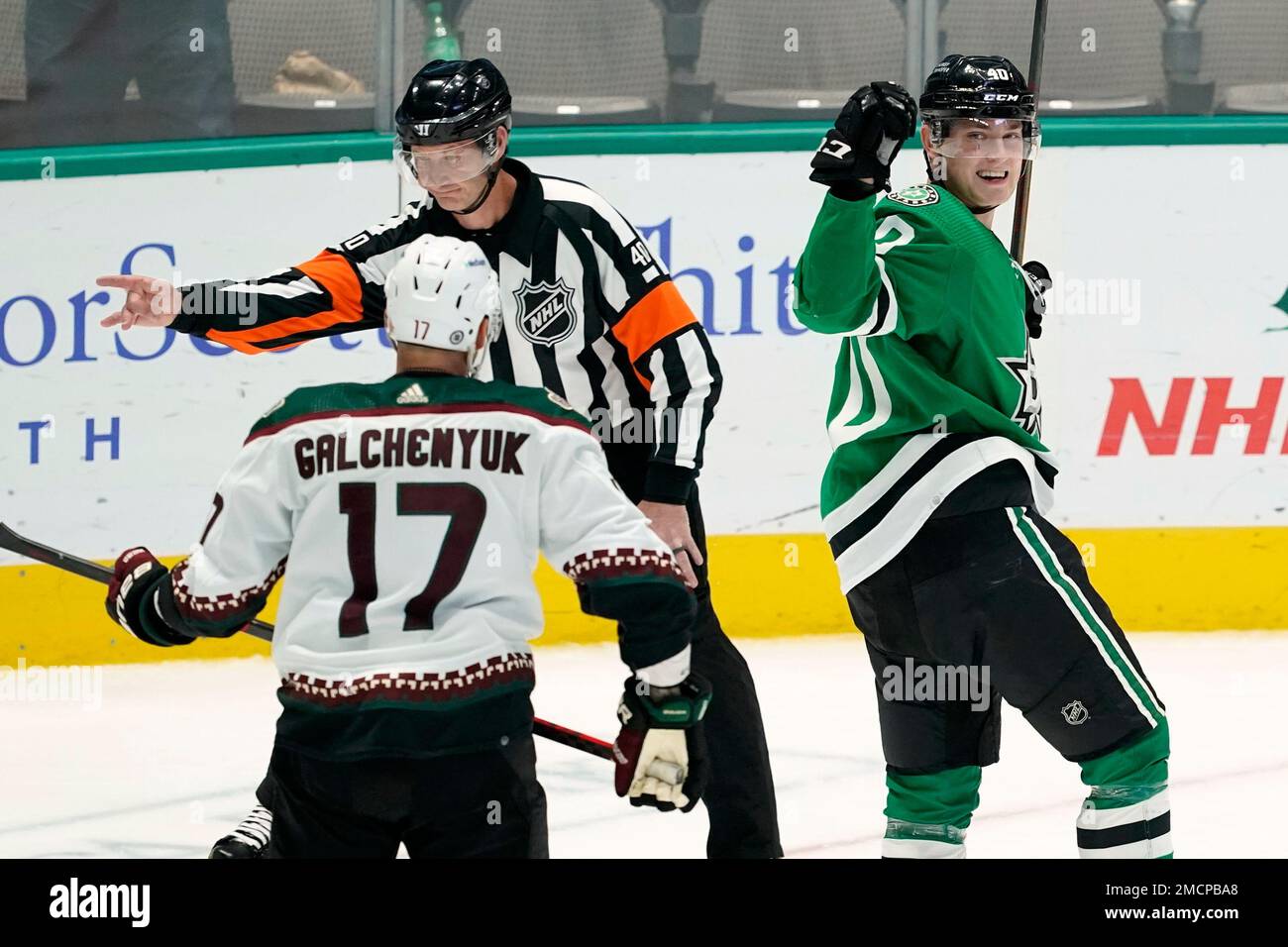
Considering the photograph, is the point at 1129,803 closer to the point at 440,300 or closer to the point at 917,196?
the point at 917,196

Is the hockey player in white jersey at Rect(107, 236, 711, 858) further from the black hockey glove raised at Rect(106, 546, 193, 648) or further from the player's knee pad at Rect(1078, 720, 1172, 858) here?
the player's knee pad at Rect(1078, 720, 1172, 858)

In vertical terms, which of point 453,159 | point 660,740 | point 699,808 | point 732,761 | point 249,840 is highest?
point 453,159

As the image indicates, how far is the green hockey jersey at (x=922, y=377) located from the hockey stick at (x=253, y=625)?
→ 1.48 ft

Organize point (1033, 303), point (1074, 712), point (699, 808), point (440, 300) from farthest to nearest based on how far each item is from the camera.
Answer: point (699, 808), point (1033, 303), point (1074, 712), point (440, 300)

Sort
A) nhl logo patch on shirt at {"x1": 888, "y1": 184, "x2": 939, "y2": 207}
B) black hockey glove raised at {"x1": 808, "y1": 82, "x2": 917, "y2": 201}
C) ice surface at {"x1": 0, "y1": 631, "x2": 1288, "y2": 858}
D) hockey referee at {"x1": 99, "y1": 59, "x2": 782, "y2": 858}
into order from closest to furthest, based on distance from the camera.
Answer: black hockey glove raised at {"x1": 808, "y1": 82, "x2": 917, "y2": 201}, nhl logo patch on shirt at {"x1": 888, "y1": 184, "x2": 939, "y2": 207}, hockey referee at {"x1": 99, "y1": 59, "x2": 782, "y2": 858}, ice surface at {"x1": 0, "y1": 631, "x2": 1288, "y2": 858}

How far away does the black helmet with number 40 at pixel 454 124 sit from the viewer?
2.94 metres

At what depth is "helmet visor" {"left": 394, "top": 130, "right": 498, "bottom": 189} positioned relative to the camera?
2.96 meters

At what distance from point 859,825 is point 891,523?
3.96ft

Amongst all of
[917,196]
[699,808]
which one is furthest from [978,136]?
[699,808]

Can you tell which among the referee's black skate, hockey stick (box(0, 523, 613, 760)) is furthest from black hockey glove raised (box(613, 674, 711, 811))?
the referee's black skate

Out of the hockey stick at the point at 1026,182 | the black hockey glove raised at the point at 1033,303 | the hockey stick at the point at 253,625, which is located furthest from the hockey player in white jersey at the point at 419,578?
the hockey stick at the point at 1026,182

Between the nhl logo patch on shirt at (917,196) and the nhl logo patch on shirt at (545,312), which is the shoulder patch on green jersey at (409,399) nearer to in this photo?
the nhl logo patch on shirt at (917,196)

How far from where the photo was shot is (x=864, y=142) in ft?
8.00

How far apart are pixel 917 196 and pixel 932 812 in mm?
893
